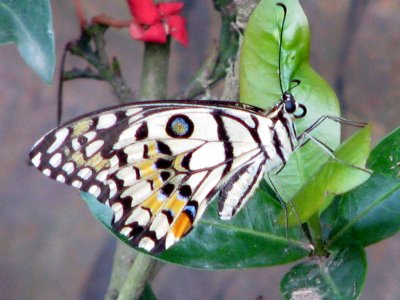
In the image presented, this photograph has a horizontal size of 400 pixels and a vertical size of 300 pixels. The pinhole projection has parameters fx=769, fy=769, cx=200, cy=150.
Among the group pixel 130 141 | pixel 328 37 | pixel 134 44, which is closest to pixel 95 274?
pixel 134 44

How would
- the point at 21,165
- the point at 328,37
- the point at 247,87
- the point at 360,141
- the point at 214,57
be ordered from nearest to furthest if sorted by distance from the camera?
the point at 360,141 → the point at 247,87 → the point at 214,57 → the point at 328,37 → the point at 21,165

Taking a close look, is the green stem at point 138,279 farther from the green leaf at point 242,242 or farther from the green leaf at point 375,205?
the green leaf at point 375,205

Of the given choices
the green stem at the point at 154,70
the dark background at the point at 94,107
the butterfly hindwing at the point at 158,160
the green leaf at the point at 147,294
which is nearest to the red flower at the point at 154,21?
the green stem at the point at 154,70

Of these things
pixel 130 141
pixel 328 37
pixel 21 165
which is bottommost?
pixel 21 165

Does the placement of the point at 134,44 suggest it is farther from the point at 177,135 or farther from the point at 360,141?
the point at 360,141

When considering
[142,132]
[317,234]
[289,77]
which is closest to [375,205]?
[317,234]

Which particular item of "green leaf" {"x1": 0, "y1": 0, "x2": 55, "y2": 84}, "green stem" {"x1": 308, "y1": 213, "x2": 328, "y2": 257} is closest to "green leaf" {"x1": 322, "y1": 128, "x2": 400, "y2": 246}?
"green stem" {"x1": 308, "y1": 213, "x2": 328, "y2": 257}

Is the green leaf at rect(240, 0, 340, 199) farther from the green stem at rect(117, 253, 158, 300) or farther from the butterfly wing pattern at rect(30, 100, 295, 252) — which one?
the green stem at rect(117, 253, 158, 300)

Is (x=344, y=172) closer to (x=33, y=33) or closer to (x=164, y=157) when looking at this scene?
(x=164, y=157)

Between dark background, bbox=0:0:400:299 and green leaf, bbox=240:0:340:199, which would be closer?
green leaf, bbox=240:0:340:199
